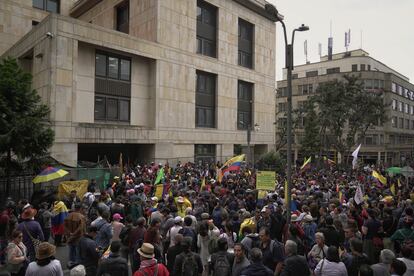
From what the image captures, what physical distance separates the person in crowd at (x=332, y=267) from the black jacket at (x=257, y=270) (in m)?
0.91

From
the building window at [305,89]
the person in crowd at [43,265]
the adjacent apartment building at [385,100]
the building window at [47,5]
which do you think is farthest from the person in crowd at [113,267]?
the building window at [305,89]

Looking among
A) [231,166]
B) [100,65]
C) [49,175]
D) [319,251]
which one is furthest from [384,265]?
[100,65]

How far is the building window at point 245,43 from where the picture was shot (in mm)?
41688

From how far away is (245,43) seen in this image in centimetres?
4203

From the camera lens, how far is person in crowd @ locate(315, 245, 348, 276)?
18.2 ft

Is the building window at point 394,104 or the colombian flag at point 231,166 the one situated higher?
the building window at point 394,104

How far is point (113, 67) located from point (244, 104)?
1772 cm

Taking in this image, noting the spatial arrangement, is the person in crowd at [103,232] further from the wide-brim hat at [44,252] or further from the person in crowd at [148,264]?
the person in crowd at [148,264]

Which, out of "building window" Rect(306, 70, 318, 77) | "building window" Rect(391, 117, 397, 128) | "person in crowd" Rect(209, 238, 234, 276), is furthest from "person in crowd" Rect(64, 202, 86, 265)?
"building window" Rect(306, 70, 318, 77)

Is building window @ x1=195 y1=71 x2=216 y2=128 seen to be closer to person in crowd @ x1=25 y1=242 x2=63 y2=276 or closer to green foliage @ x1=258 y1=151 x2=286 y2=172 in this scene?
green foliage @ x1=258 y1=151 x2=286 y2=172

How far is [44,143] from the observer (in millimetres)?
15266

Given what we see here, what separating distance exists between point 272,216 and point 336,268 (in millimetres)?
3162

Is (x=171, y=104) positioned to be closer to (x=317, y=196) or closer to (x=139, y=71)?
(x=139, y=71)

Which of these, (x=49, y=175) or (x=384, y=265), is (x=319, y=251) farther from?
(x=49, y=175)
